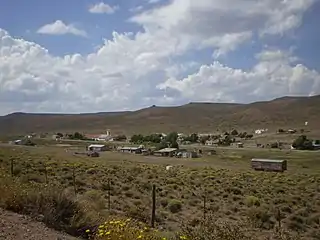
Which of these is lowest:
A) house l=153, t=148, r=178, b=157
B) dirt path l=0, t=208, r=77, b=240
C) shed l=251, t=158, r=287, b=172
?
shed l=251, t=158, r=287, b=172

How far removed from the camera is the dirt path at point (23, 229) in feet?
31.7

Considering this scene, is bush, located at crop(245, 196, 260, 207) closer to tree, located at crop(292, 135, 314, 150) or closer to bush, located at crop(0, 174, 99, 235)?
bush, located at crop(0, 174, 99, 235)

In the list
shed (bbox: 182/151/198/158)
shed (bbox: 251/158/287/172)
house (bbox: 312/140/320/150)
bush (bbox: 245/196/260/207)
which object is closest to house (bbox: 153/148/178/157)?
shed (bbox: 182/151/198/158)

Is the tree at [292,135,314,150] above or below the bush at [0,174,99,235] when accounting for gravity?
below

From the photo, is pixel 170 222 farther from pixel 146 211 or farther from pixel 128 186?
pixel 128 186

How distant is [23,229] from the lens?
10164 millimetres

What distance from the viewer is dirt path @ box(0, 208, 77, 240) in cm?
966

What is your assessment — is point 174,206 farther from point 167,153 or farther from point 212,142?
point 212,142

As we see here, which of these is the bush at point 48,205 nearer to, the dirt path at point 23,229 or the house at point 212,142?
the dirt path at point 23,229

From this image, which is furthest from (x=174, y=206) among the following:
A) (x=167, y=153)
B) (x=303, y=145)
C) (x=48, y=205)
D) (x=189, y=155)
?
(x=303, y=145)

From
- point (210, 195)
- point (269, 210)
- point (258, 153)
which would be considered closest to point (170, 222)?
point (269, 210)

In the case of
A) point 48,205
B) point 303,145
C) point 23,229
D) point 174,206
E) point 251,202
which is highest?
point 48,205

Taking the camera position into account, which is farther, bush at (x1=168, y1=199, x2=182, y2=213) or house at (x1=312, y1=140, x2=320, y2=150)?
house at (x1=312, y1=140, x2=320, y2=150)

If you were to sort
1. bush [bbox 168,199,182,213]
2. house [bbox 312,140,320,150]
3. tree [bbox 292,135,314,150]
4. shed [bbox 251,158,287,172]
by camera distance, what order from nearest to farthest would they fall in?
bush [bbox 168,199,182,213] < shed [bbox 251,158,287,172] < tree [bbox 292,135,314,150] < house [bbox 312,140,320,150]
